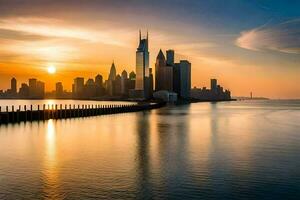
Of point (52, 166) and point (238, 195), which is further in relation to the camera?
point (52, 166)

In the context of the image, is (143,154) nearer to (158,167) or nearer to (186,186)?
(158,167)

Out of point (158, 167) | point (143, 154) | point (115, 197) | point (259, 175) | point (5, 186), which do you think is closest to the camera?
point (115, 197)

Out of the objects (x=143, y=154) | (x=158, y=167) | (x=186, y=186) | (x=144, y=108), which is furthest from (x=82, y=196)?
(x=144, y=108)

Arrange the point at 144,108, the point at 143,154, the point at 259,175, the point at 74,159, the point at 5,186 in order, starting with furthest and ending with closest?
the point at 144,108 < the point at 143,154 < the point at 74,159 < the point at 259,175 < the point at 5,186

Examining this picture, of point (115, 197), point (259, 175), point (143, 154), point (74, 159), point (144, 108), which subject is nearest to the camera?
point (115, 197)

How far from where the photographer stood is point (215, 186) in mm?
24922

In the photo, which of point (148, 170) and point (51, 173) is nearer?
point (51, 173)

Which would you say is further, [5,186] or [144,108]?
[144,108]

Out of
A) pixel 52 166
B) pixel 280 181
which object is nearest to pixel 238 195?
pixel 280 181

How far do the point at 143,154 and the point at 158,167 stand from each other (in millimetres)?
7747

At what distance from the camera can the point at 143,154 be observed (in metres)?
39.2

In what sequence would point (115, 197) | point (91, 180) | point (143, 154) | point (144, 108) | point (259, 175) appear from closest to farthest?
point (115, 197), point (91, 180), point (259, 175), point (143, 154), point (144, 108)

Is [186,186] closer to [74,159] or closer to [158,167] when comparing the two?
[158,167]

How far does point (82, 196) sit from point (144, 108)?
14866cm
